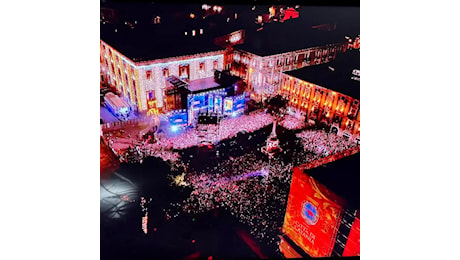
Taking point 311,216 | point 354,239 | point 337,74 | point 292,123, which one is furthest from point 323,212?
point 337,74

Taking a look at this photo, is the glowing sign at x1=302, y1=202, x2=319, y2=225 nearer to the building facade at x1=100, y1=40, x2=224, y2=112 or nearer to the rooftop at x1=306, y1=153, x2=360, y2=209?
the rooftop at x1=306, y1=153, x2=360, y2=209

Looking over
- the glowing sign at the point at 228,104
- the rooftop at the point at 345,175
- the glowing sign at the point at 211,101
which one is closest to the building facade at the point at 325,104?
the rooftop at the point at 345,175

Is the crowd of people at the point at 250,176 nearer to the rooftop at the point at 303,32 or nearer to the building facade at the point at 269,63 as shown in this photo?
the building facade at the point at 269,63

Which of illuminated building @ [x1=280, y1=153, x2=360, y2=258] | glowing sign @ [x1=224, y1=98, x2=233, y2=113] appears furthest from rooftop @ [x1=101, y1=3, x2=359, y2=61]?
illuminated building @ [x1=280, y1=153, x2=360, y2=258]

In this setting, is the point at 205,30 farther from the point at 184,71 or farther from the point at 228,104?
the point at 228,104
